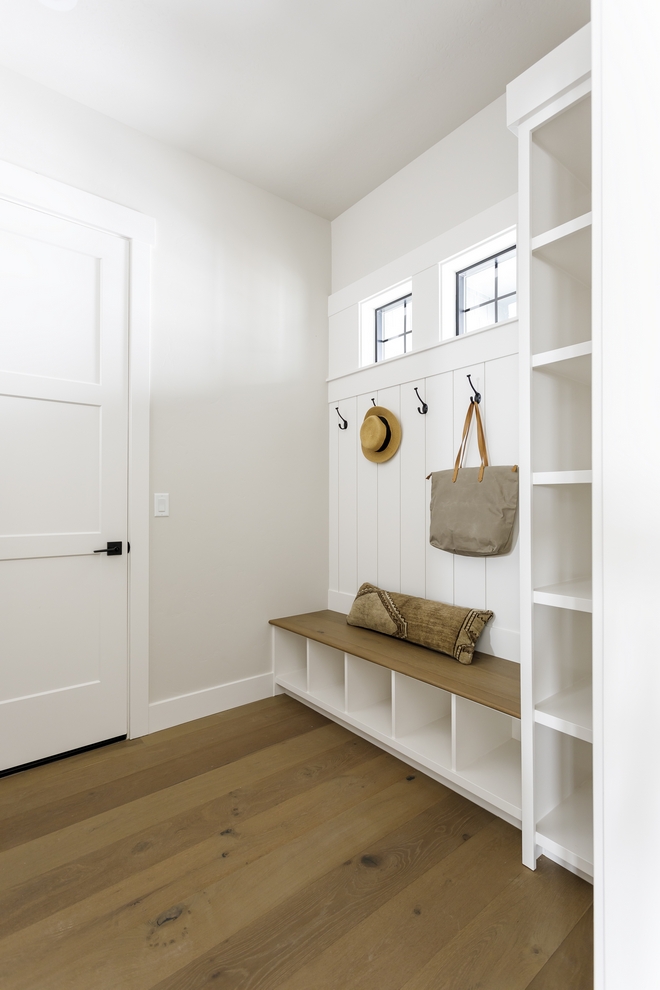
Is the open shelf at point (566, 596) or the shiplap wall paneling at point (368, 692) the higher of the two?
the open shelf at point (566, 596)

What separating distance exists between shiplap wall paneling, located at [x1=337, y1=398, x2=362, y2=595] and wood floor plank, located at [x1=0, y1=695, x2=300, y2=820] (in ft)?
2.40

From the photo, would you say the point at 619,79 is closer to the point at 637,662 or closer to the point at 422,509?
the point at 637,662

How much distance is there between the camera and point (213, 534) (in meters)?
2.51

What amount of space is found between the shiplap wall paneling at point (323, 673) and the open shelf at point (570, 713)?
1.17 m

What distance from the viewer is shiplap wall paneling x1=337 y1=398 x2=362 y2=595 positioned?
2807 mm

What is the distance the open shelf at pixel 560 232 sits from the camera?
1283 millimetres

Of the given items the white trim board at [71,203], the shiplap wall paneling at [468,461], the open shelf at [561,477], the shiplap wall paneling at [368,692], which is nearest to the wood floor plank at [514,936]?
the shiplap wall paneling at [368,692]

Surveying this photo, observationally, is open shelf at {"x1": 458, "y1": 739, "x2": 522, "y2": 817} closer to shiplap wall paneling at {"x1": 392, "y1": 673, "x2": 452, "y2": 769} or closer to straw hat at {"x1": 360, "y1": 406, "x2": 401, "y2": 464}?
shiplap wall paneling at {"x1": 392, "y1": 673, "x2": 452, "y2": 769}

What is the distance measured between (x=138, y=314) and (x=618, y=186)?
6.36ft

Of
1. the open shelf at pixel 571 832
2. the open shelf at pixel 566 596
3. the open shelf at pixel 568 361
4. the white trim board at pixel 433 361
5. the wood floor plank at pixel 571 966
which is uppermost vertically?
the white trim board at pixel 433 361

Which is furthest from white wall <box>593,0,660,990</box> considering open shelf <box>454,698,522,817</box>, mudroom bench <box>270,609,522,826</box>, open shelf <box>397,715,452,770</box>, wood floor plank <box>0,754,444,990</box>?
open shelf <box>397,715,452,770</box>

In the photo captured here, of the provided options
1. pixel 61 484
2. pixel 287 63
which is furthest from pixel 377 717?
pixel 287 63

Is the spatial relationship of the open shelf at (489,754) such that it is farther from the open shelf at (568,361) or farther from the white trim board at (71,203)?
the white trim board at (71,203)

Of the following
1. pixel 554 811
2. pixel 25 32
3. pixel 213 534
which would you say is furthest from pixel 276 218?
pixel 554 811
